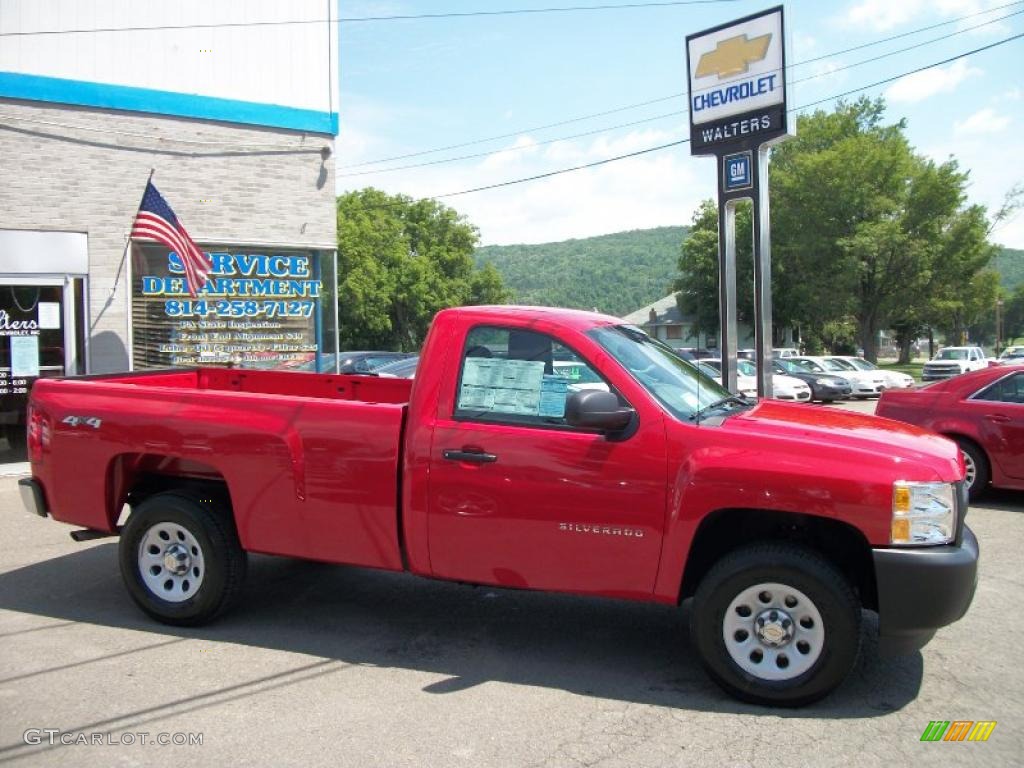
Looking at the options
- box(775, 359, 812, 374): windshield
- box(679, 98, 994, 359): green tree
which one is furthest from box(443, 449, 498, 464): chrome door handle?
box(679, 98, 994, 359): green tree

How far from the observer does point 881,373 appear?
29.4 metres

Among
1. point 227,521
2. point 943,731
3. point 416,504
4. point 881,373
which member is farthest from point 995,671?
point 881,373

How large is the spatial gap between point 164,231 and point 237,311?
181 centimetres


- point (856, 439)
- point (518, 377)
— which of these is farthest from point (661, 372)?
point (856, 439)

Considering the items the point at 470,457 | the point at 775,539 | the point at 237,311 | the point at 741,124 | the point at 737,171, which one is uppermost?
the point at 741,124

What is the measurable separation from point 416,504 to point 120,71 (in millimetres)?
10791

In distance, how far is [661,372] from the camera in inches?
201

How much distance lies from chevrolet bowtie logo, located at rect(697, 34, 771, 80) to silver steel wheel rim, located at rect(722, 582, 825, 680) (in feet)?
32.4

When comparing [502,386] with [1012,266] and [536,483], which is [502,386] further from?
[1012,266]

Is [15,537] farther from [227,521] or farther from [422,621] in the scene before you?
[422,621]

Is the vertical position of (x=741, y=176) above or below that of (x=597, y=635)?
above

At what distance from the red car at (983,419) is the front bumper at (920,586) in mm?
5708

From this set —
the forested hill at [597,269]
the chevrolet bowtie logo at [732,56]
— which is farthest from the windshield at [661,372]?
the forested hill at [597,269]

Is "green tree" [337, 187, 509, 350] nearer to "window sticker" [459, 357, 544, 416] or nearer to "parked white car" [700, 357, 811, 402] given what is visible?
"parked white car" [700, 357, 811, 402]
